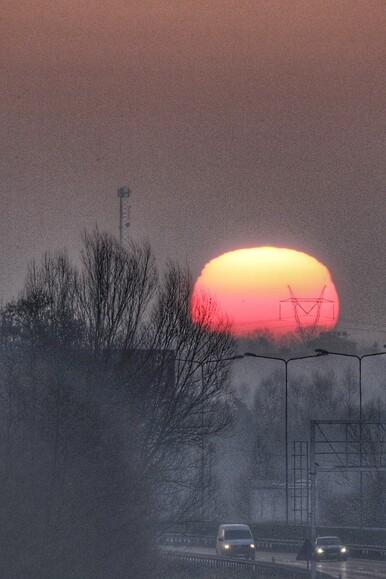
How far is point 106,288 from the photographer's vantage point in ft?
139

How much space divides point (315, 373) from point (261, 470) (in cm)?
A: 1796

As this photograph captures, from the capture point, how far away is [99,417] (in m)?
32.8

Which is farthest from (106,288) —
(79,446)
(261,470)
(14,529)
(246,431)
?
(246,431)

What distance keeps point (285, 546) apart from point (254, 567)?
21870 millimetres

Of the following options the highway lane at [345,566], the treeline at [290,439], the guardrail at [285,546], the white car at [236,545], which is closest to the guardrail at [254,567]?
the highway lane at [345,566]

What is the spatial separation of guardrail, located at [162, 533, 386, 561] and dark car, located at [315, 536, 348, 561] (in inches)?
Answer: 124

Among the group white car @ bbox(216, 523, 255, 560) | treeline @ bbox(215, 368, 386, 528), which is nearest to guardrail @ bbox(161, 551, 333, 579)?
white car @ bbox(216, 523, 255, 560)

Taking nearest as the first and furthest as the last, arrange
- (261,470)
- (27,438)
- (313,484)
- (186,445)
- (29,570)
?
(29,570)
(27,438)
(186,445)
(313,484)
(261,470)

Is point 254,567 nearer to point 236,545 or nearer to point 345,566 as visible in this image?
point 345,566

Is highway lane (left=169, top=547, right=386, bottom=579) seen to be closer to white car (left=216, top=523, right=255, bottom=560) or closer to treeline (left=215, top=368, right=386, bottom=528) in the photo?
white car (left=216, top=523, right=255, bottom=560)

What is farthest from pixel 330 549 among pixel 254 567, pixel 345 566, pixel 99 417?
pixel 99 417

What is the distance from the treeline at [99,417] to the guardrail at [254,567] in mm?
4574

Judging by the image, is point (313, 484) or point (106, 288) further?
point (313, 484)

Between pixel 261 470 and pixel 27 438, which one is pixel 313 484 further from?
pixel 261 470
